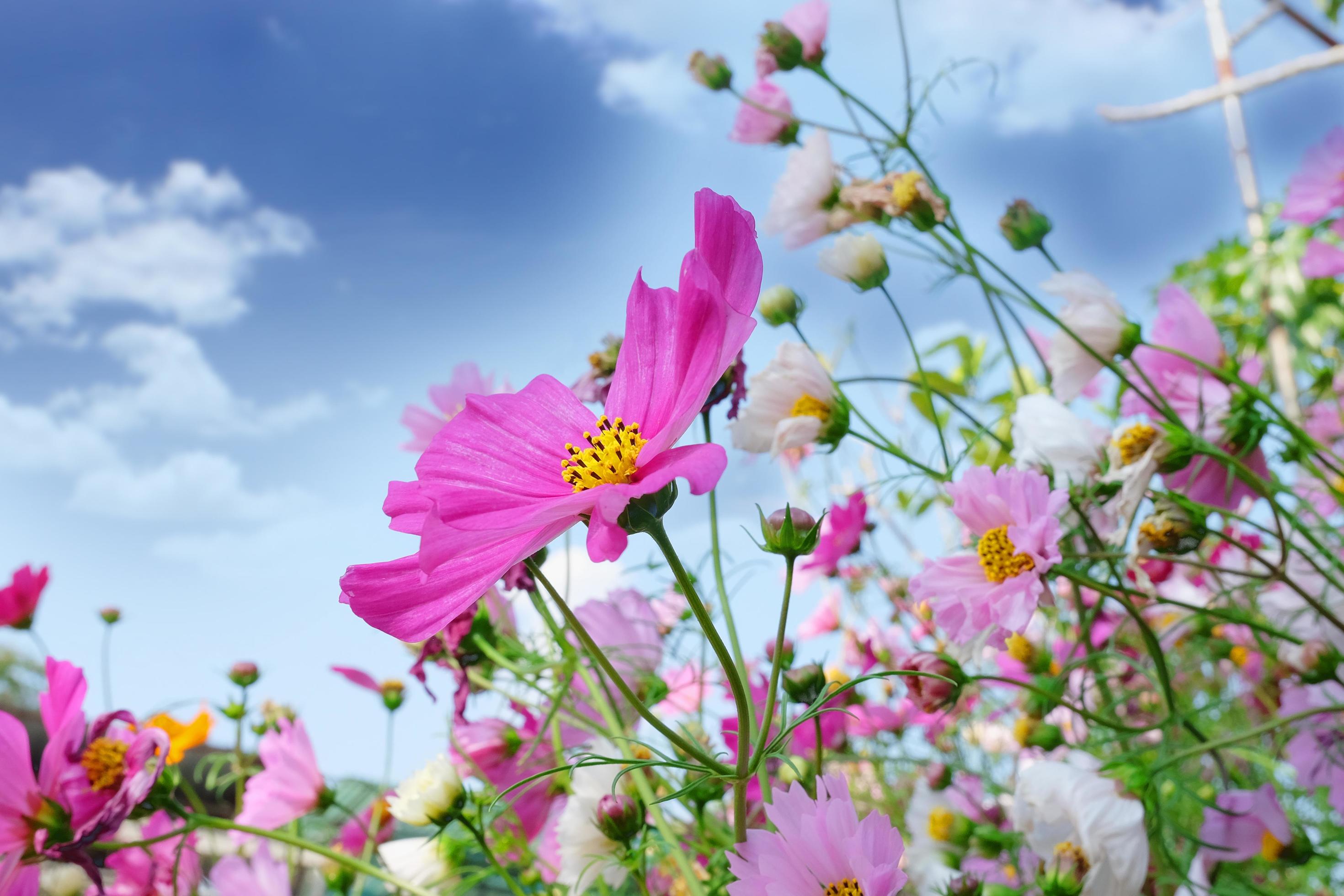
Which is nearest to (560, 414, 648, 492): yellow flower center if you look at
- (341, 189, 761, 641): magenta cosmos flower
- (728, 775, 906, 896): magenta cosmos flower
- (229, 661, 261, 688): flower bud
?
(341, 189, 761, 641): magenta cosmos flower

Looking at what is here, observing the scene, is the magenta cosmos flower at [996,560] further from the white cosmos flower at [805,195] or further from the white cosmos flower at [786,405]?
the white cosmos flower at [805,195]

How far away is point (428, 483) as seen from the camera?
0.75 feet

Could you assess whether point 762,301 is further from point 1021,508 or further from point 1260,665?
point 1260,665

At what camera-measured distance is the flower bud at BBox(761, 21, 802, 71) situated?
0.71 metres

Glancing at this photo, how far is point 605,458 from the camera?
254 mm

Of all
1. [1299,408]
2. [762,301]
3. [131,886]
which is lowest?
[131,886]

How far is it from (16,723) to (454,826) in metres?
0.22

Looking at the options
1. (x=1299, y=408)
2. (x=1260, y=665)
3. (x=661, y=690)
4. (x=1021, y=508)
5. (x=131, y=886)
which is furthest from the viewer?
(x=1299, y=408)

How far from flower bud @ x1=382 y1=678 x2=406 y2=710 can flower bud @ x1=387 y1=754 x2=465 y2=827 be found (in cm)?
29

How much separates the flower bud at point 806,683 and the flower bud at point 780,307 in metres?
0.29

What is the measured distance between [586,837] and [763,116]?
55 centimetres

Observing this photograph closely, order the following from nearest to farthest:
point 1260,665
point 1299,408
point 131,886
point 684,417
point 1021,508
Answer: point 684,417
point 1021,508
point 131,886
point 1260,665
point 1299,408

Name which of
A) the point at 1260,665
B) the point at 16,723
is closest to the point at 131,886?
the point at 16,723

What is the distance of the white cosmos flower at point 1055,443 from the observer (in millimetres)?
479
